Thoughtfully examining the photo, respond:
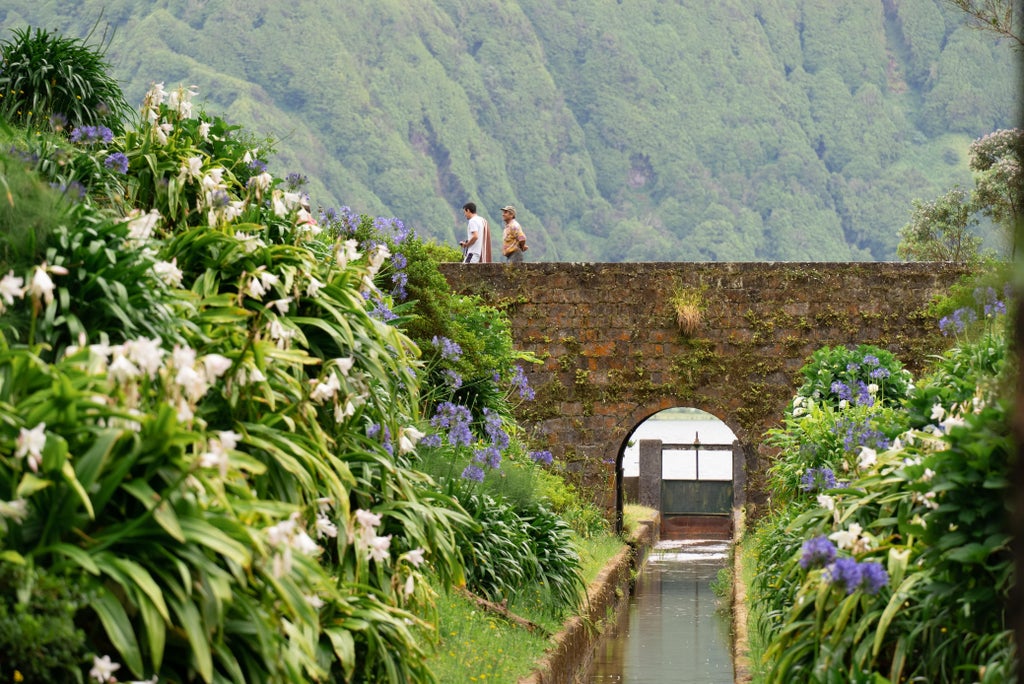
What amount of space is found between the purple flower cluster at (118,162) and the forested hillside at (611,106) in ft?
207

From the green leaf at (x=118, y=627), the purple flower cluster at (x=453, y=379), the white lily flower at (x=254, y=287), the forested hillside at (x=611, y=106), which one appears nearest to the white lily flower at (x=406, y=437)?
the white lily flower at (x=254, y=287)

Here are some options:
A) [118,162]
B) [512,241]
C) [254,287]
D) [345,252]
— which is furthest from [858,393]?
[512,241]

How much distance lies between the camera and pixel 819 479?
7.09m

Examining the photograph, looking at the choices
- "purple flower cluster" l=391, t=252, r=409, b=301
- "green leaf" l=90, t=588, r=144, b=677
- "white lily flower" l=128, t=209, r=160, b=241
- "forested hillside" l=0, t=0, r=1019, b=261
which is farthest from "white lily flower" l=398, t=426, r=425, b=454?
"forested hillside" l=0, t=0, r=1019, b=261

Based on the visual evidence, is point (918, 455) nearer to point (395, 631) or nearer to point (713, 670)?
point (395, 631)

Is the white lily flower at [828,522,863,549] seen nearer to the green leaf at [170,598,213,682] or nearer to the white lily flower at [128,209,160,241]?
the green leaf at [170,598,213,682]

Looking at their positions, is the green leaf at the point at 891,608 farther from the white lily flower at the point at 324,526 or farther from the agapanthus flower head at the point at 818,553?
the white lily flower at the point at 324,526

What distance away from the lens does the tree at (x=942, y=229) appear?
1065 inches

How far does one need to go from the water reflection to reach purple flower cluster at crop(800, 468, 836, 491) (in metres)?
2.16

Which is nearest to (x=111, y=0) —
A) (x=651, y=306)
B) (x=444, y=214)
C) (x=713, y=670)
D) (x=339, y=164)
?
(x=339, y=164)

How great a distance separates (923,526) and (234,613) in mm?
2239

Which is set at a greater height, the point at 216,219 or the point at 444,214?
the point at 444,214

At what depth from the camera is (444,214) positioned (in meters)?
73.2

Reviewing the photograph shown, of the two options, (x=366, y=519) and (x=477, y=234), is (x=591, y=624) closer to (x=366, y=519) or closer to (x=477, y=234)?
(x=366, y=519)
